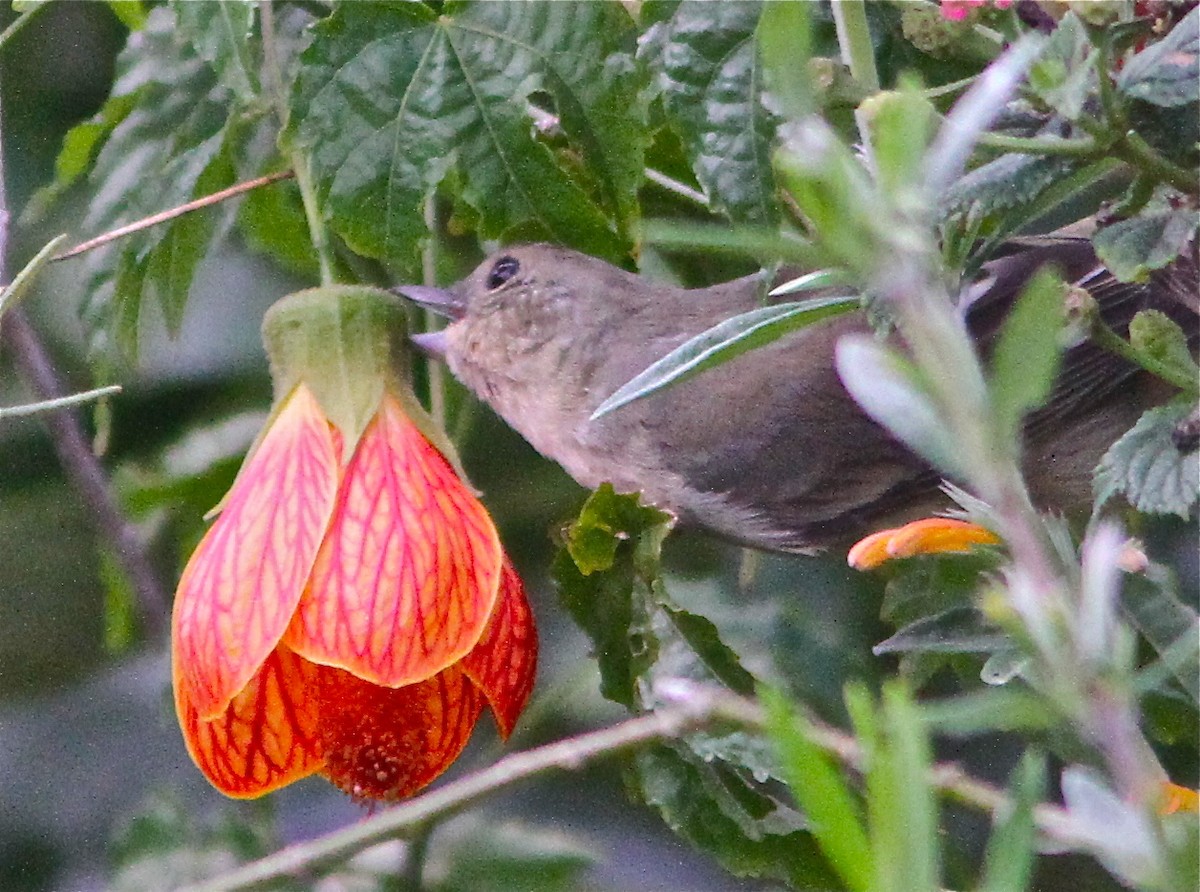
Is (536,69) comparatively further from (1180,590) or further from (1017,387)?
(1017,387)

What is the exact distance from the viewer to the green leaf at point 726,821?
64 cm

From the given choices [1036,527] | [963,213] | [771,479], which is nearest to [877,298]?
[963,213]

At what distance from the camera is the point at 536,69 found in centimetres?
68

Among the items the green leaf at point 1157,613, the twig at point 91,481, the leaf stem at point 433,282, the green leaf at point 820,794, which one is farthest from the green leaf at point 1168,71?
the twig at point 91,481

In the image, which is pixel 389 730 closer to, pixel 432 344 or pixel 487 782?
pixel 487 782

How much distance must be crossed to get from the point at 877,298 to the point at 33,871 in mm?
793

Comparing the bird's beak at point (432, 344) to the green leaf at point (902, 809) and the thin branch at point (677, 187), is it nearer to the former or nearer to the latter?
the thin branch at point (677, 187)

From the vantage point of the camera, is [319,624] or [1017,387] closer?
[1017,387]

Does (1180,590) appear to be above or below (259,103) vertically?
below

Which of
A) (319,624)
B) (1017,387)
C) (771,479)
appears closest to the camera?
(1017,387)

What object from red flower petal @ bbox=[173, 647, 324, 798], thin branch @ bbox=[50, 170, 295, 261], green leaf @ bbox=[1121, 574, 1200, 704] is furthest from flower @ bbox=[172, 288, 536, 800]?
green leaf @ bbox=[1121, 574, 1200, 704]

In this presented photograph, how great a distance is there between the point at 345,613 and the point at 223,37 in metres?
0.26

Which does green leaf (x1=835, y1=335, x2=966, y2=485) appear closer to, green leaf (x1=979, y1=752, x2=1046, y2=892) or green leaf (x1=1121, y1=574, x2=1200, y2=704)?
green leaf (x1=979, y1=752, x2=1046, y2=892)

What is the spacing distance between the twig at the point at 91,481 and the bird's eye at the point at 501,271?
27 cm
